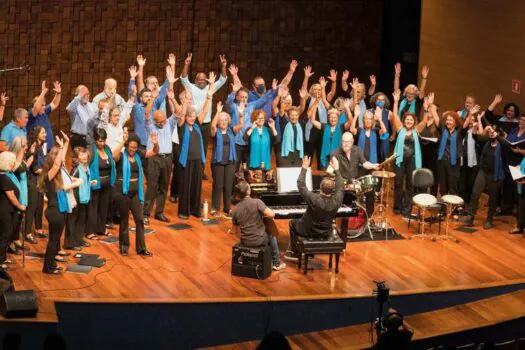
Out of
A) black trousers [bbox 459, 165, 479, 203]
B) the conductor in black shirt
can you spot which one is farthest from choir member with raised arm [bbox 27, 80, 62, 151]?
black trousers [bbox 459, 165, 479, 203]

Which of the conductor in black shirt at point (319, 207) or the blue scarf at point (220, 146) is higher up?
the blue scarf at point (220, 146)

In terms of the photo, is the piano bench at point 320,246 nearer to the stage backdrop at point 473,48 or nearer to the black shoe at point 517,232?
the black shoe at point 517,232

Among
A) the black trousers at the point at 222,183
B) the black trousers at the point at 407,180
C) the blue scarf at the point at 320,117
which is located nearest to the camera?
the black trousers at the point at 222,183

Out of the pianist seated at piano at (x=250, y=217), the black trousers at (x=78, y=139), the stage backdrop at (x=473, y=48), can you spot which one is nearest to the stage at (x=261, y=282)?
the pianist seated at piano at (x=250, y=217)

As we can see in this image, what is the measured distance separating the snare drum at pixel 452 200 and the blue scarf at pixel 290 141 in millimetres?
1909

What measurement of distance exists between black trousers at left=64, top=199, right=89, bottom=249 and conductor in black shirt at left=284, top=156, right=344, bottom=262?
7.10 feet

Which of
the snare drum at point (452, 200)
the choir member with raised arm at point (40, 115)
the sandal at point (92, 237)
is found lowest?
the sandal at point (92, 237)

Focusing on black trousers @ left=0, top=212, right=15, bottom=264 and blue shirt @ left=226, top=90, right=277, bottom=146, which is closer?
black trousers @ left=0, top=212, right=15, bottom=264

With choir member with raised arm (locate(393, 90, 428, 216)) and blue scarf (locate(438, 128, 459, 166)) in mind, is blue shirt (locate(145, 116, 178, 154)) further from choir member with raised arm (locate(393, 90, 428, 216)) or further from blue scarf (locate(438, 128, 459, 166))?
blue scarf (locate(438, 128, 459, 166))

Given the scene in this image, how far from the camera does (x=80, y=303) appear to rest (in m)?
9.70

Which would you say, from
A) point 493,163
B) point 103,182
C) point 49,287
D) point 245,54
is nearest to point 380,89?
point 245,54

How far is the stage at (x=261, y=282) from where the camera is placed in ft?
32.5

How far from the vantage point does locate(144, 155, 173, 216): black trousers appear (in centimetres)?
1201

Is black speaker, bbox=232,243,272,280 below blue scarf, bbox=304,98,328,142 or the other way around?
below
